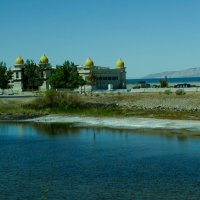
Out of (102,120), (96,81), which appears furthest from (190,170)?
(96,81)

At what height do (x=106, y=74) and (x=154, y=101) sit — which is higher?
(x=106, y=74)

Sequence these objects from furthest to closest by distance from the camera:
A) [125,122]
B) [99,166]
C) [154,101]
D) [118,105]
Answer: [154,101], [118,105], [125,122], [99,166]

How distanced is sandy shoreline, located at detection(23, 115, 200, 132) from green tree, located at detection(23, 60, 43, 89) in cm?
4068

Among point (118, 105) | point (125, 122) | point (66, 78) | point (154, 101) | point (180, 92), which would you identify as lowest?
point (125, 122)

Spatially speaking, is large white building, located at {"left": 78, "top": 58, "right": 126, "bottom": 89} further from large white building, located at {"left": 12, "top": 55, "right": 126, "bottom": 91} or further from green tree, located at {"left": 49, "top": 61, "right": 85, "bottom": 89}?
green tree, located at {"left": 49, "top": 61, "right": 85, "bottom": 89}

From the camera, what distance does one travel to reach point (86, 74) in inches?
4082

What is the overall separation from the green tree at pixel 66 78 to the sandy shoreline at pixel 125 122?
34051mm

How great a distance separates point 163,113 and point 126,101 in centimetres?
2003

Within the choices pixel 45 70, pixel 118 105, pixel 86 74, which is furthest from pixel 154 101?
pixel 45 70

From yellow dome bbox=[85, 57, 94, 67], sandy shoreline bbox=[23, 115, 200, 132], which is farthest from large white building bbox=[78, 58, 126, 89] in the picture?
sandy shoreline bbox=[23, 115, 200, 132]

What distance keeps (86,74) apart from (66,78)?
616 centimetres

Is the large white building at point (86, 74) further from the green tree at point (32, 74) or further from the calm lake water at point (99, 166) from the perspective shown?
the calm lake water at point (99, 166)

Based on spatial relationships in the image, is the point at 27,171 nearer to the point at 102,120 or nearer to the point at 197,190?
the point at 197,190

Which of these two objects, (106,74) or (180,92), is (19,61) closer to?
(106,74)
